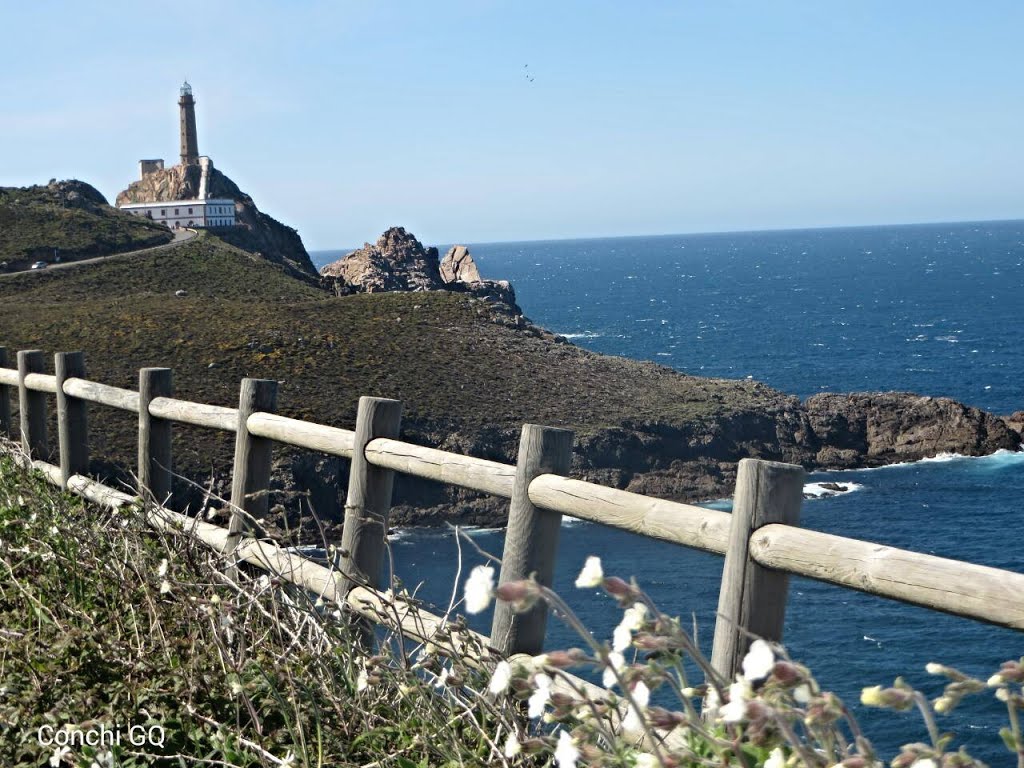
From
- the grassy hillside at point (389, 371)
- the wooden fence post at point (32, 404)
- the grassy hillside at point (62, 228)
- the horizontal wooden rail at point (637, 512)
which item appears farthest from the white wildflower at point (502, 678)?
the grassy hillside at point (62, 228)

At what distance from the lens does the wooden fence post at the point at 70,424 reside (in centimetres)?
773

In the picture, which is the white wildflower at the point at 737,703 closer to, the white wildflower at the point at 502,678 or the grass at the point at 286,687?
the grass at the point at 286,687

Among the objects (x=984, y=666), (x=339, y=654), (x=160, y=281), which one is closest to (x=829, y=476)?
(x=984, y=666)

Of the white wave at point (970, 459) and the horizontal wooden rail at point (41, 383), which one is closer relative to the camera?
the horizontal wooden rail at point (41, 383)

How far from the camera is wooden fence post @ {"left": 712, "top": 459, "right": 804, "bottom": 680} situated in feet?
9.20

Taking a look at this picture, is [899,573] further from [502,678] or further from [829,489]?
[829,489]

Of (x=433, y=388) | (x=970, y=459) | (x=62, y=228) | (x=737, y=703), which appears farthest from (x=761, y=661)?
(x=62, y=228)

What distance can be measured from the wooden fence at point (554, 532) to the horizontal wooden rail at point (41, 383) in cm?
230

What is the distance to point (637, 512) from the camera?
3.13 meters

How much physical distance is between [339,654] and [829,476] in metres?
44.2

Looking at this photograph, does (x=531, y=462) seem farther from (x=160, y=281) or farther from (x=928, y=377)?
(x=928, y=377)

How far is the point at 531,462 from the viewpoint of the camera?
141 inches

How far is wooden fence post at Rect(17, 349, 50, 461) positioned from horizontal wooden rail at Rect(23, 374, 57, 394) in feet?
0.36

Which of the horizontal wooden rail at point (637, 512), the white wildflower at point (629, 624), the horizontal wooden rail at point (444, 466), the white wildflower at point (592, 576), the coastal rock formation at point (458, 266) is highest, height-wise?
the white wildflower at point (592, 576)
